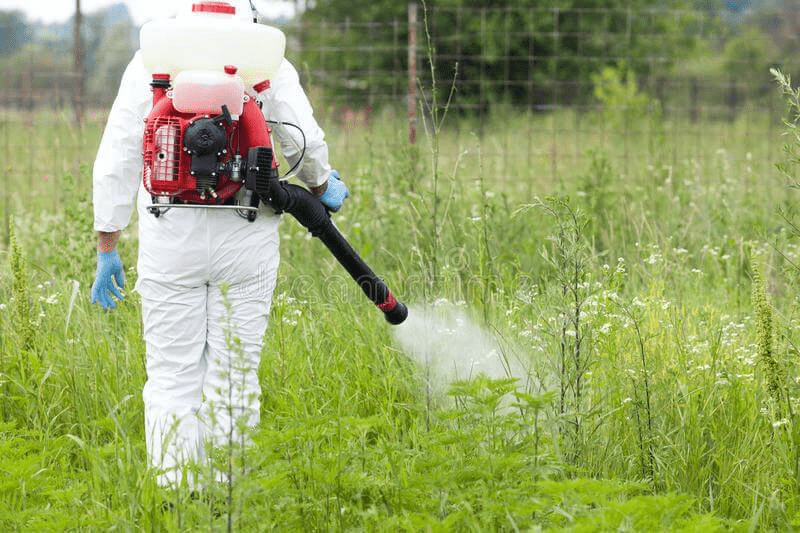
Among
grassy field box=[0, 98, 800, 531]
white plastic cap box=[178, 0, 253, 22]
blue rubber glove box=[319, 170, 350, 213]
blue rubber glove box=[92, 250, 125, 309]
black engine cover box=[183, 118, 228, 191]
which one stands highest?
white plastic cap box=[178, 0, 253, 22]

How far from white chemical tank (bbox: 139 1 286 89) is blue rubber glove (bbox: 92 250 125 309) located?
0.79m

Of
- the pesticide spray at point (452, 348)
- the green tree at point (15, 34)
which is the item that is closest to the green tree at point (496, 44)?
the green tree at point (15, 34)

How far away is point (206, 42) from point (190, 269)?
0.77m

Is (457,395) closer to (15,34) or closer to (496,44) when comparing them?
(496,44)

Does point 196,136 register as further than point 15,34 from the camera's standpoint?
No

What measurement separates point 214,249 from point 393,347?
1185mm

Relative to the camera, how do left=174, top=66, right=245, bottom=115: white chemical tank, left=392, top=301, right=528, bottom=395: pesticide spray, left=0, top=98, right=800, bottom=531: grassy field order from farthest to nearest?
left=392, top=301, right=528, bottom=395: pesticide spray
left=174, top=66, right=245, bottom=115: white chemical tank
left=0, top=98, right=800, bottom=531: grassy field

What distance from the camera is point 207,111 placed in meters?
3.21

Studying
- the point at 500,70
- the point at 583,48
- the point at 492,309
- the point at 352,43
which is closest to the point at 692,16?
the point at 583,48

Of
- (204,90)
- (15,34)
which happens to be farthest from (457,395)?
(15,34)

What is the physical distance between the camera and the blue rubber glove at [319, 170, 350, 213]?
3711 mm

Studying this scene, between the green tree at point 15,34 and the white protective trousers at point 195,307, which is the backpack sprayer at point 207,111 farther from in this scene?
the green tree at point 15,34

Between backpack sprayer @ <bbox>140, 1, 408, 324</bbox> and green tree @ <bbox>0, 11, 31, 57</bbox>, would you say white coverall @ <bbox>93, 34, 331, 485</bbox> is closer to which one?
backpack sprayer @ <bbox>140, 1, 408, 324</bbox>

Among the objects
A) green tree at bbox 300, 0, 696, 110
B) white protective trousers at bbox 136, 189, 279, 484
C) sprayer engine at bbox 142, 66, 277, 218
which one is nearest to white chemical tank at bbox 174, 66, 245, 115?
sprayer engine at bbox 142, 66, 277, 218
